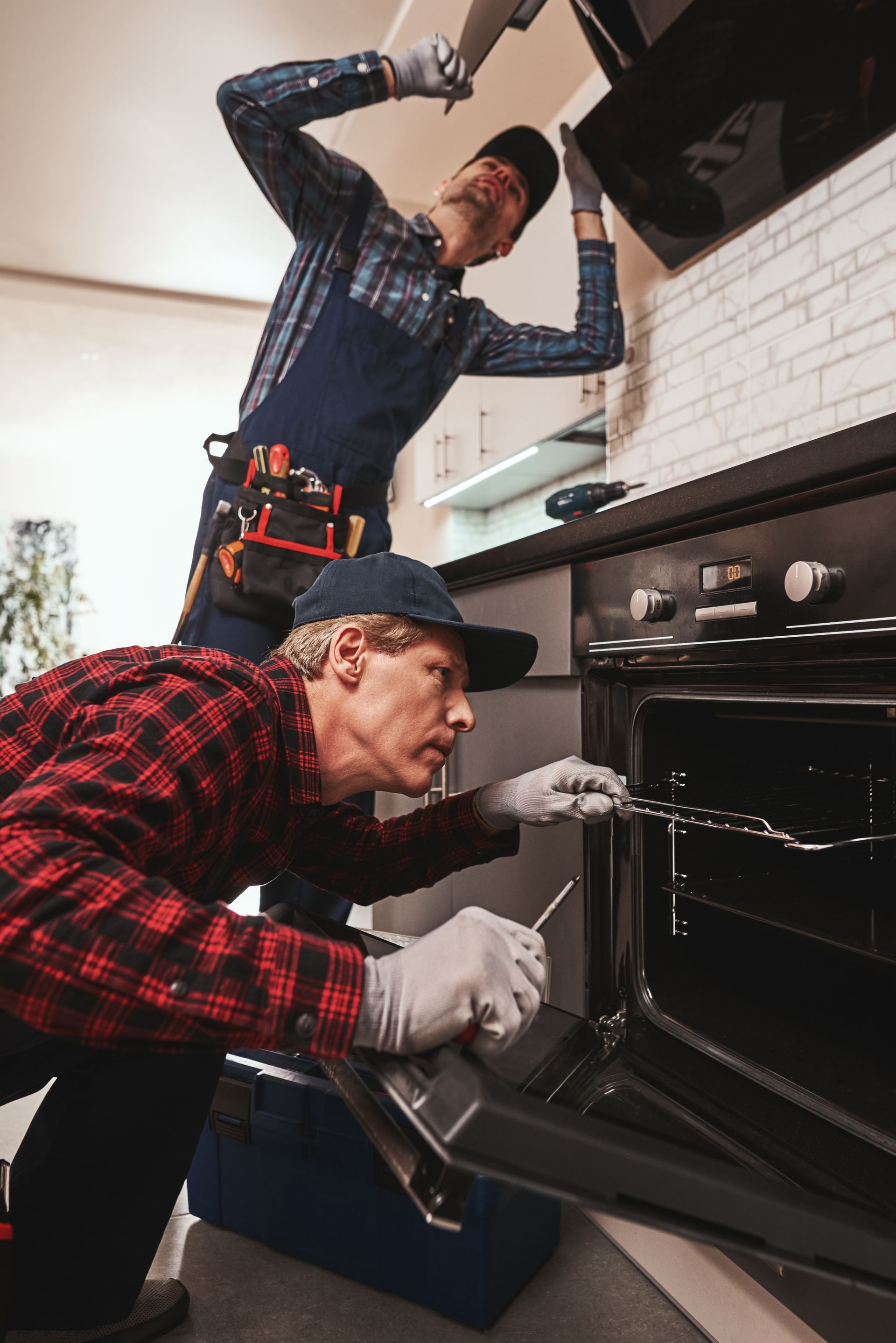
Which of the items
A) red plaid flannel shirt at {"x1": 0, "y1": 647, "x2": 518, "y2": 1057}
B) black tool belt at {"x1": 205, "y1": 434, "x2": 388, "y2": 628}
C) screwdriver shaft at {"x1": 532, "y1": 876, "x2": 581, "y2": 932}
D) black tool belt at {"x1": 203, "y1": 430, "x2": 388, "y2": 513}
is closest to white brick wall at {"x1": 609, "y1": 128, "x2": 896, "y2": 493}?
black tool belt at {"x1": 203, "y1": 430, "x2": 388, "y2": 513}

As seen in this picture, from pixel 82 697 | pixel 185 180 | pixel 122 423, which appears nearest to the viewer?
pixel 82 697

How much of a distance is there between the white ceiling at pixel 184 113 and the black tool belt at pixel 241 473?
5.72ft

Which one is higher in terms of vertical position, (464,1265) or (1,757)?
(1,757)

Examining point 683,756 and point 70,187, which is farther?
point 70,187

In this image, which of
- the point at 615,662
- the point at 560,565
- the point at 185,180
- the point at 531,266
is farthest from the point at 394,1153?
the point at 185,180

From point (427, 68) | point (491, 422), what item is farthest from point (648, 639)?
point (491, 422)

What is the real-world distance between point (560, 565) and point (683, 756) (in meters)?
0.38

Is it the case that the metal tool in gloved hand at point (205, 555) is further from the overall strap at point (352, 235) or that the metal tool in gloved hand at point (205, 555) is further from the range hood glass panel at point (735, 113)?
the range hood glass panel at point (735, 113)

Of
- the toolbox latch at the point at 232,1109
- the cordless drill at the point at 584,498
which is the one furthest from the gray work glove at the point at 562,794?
the cordless drill at the point at 584,498

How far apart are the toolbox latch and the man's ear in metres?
0.71

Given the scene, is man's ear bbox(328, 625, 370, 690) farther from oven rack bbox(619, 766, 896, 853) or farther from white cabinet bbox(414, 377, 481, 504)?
white cabinet bbox(414, 377, 481, 504)

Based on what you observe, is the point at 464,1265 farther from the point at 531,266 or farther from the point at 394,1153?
the point at 531,266

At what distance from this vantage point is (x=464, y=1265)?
126cm

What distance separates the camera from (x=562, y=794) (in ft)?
4.35
